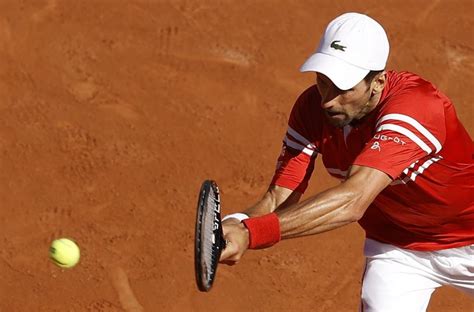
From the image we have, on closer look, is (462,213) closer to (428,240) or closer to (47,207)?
(428,240)

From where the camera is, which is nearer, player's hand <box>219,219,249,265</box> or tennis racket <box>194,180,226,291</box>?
tennis racket <box>194,180,226,291</box>

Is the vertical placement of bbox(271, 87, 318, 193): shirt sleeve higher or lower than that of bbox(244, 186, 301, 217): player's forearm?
higher

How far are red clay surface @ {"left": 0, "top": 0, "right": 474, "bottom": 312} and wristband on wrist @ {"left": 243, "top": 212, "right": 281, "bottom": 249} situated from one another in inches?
156

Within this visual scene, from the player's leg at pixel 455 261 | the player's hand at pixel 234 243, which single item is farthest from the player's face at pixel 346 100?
the player's leg at pixel 455 261

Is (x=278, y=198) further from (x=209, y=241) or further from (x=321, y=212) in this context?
(x=209, y=241)

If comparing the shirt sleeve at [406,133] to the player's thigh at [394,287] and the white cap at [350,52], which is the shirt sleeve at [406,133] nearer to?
the white cap at [350,52]

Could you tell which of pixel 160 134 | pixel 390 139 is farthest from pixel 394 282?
pixel 160 134

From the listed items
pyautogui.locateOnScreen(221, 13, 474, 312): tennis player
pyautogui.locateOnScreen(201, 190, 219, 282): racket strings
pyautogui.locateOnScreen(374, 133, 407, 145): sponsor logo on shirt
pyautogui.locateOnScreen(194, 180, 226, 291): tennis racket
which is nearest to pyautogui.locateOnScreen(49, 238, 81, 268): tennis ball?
pyautogui.locateOnScreen(221, 13, 474, 312): tennis player

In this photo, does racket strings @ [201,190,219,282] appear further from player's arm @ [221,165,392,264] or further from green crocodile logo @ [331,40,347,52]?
green crocodile logo @ [331,40,347,52]

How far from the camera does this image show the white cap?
6.58 m

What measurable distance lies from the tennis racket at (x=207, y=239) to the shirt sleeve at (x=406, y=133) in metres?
0.99

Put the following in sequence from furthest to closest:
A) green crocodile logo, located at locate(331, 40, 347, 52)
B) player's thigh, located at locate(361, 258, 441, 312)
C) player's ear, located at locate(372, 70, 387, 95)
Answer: player's thigh, located at locate(361, 258, 441, 312), player's ear, located at locate(372, 70, 387, 95), green crocodile logo, located at locate(331, 40, 347, 52)

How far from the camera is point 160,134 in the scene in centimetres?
1167

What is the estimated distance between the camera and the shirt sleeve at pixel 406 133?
643cm
